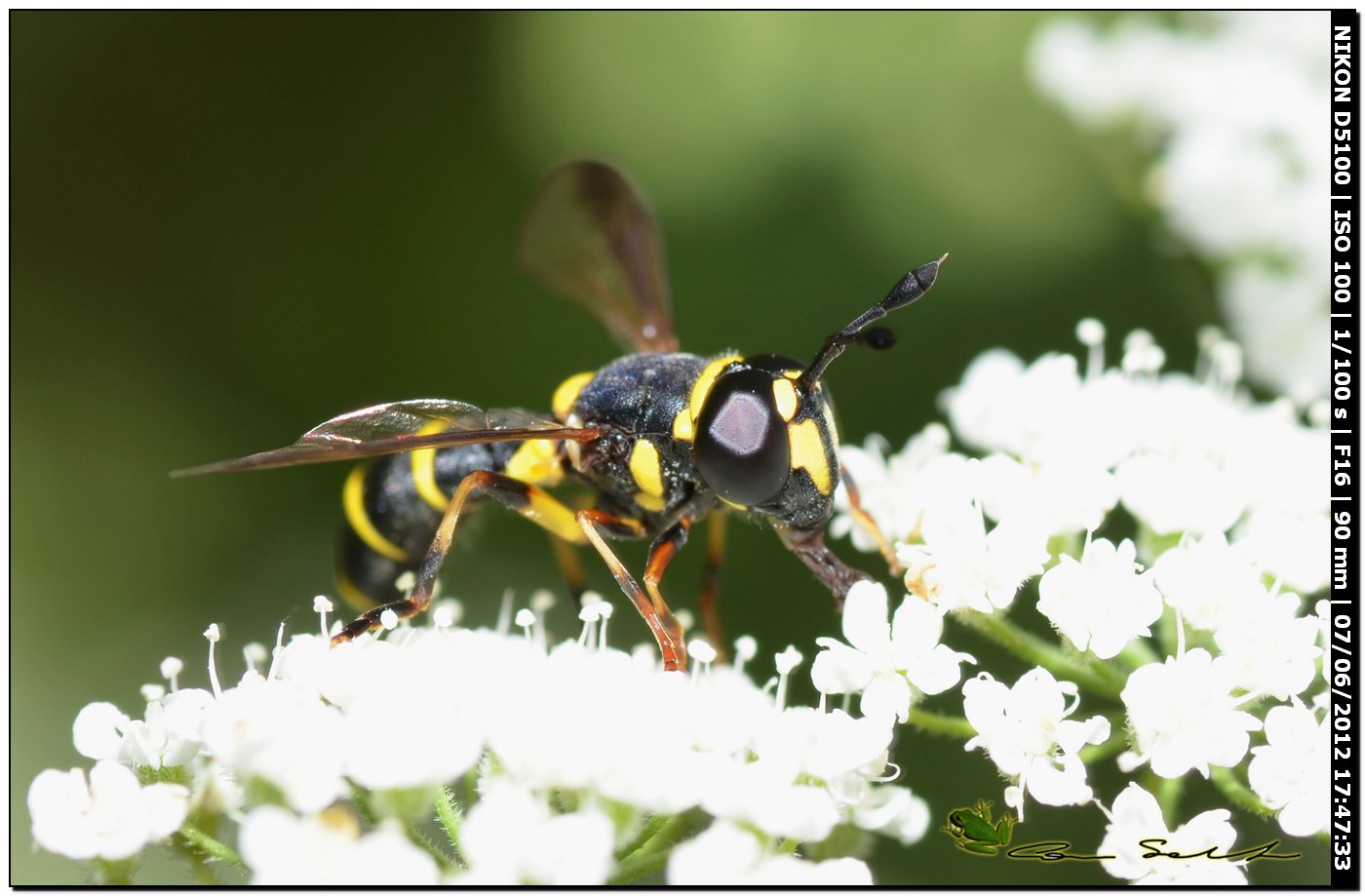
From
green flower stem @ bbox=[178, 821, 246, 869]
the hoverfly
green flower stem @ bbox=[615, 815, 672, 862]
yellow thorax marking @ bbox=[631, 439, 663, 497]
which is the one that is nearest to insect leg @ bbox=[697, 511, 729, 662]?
the hoverfly

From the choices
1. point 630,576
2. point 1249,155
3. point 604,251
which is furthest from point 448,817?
point 1249,155

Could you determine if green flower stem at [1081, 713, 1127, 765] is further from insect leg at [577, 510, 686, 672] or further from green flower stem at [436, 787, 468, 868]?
green flower stem at [436, 787, 468, 868]

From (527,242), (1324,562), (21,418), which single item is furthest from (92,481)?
(1324,562)

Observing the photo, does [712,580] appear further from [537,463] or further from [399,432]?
[399,432]

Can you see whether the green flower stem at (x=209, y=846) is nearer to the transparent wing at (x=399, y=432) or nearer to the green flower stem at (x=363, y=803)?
the green flower stem at (x=363, y=803)

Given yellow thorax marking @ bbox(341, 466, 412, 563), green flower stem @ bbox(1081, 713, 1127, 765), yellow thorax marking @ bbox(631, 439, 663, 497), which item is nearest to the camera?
green flower stem @ bbox(1081, 713, 1127, 765)

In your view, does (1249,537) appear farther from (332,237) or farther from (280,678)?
(332,237)
